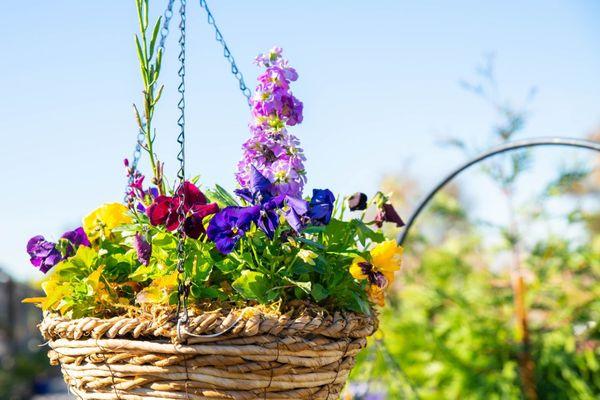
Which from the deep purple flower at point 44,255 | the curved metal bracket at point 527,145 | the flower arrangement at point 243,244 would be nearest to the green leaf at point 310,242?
the flower arrangement at point 243,244

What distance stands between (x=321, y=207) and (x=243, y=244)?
13cm

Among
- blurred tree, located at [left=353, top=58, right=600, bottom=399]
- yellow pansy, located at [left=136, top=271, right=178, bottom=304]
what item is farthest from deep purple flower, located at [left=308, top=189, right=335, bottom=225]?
blurred tree, located at [left=353, top=58, right=600, bottom=399]

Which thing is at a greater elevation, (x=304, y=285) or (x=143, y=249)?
(x=143, y=249)

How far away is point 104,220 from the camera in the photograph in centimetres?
108

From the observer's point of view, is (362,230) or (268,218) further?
(362,230)

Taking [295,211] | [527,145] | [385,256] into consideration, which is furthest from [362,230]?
[527,145]

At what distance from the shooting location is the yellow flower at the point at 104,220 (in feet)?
3.52

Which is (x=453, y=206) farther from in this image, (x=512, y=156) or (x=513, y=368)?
(x=513, y=368)

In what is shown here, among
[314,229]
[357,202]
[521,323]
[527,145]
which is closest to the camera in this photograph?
[314,229]

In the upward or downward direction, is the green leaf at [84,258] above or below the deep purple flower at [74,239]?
below

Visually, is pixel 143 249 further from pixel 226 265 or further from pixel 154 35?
pixel 154 35

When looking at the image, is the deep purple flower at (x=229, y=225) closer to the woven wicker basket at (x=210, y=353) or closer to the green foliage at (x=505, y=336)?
the woven wicker basket at (x=210, y=353)

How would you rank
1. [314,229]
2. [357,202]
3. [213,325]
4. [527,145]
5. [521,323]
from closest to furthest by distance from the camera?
[213,325] → [314,229] → [357,202] → [527,145] → [521,323]

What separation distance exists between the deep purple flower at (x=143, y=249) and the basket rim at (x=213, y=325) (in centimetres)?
7
